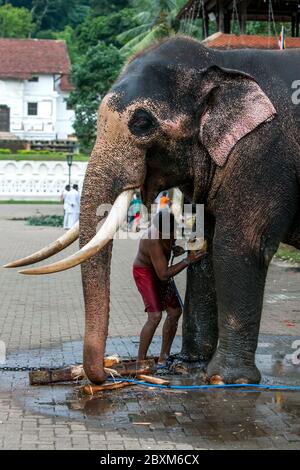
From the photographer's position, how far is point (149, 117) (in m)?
7.53

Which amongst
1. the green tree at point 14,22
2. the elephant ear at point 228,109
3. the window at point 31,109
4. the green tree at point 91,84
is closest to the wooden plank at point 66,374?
the elephant ear at point 228,109

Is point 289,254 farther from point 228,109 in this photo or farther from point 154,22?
point 154,22

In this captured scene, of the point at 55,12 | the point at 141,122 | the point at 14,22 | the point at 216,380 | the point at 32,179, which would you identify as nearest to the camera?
the point at 141,122

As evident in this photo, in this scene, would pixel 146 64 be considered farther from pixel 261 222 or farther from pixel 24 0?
pixel 24 0

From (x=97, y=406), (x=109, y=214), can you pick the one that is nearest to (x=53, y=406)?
(x=97, y=406)

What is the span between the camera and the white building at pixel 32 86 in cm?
7119

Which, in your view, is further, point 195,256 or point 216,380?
point 195,256

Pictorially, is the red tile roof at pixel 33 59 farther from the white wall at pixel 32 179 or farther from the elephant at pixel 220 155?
the elephant at pixel 220 155

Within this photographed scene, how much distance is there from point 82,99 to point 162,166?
44.0m

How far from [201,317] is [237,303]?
1.10 m

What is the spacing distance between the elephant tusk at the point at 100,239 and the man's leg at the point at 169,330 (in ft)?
5.40

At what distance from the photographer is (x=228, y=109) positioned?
7.71 meters

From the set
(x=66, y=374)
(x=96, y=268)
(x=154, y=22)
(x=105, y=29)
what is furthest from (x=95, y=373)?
(x=105, y=29)

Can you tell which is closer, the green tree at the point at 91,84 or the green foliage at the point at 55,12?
the green tree at the point at 91,84
